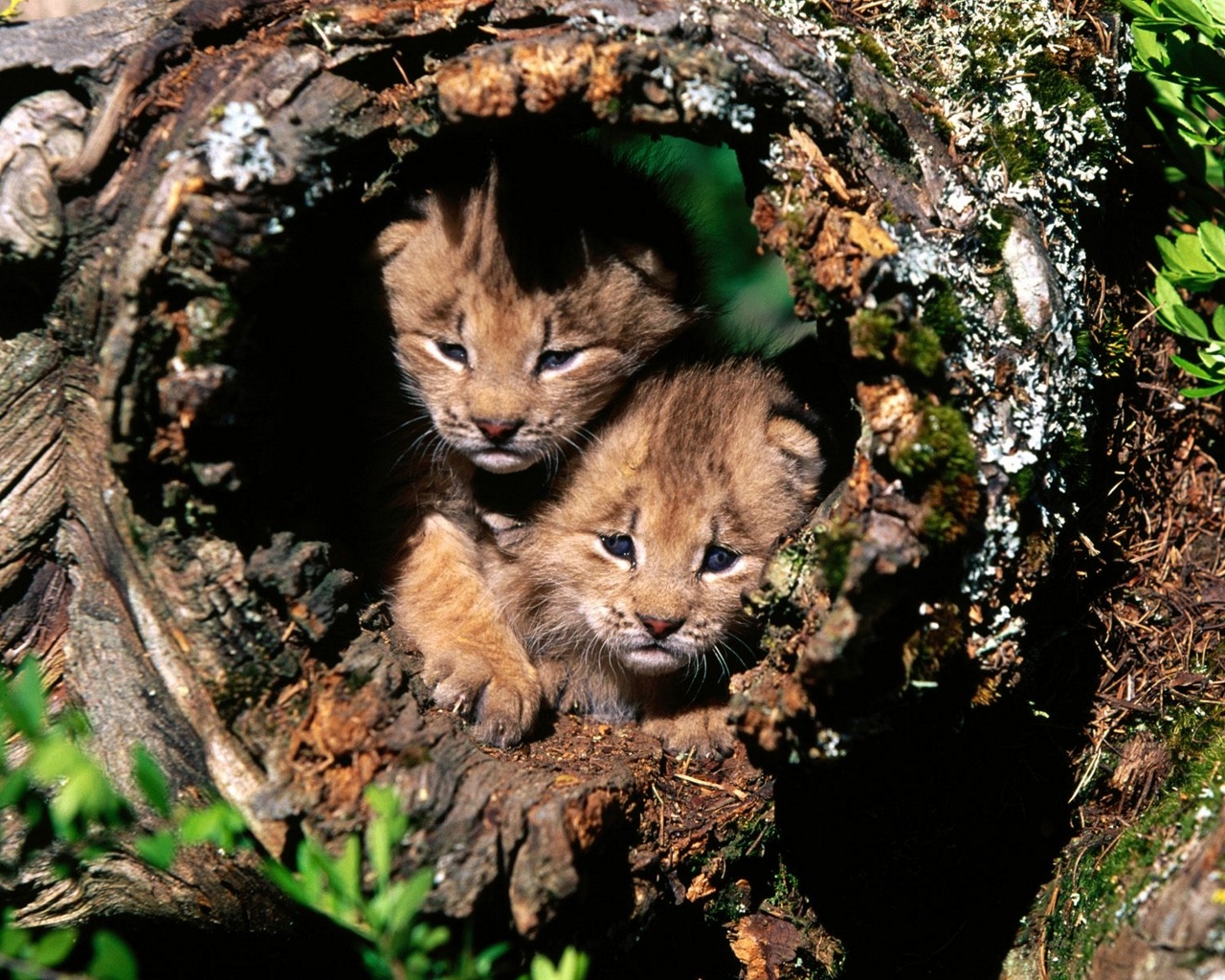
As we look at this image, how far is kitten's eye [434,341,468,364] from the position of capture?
3.30 m

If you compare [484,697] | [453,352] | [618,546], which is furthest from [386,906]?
[453,352]

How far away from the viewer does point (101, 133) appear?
7.99 ft

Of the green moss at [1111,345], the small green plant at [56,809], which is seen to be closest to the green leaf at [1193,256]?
the green moss at [1111,345]

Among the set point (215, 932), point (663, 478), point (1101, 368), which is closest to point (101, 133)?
point (663, 478)

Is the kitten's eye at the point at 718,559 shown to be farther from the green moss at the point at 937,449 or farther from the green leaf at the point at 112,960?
the green leaf at the point at 112,960

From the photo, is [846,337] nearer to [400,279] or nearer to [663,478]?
[663,478]

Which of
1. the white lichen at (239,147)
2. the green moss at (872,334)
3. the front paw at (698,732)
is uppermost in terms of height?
the white lichen at (239,147)

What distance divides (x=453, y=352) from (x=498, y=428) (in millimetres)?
302

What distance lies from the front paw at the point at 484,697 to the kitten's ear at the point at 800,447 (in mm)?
1028

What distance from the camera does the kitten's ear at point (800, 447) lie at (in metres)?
3.26

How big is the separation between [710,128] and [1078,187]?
1149mm

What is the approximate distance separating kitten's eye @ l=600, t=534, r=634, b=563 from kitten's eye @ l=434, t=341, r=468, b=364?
2.22 ft

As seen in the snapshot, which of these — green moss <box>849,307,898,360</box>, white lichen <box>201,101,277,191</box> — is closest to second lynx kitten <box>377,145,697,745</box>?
white lichen <box>201,101,277,191</box>

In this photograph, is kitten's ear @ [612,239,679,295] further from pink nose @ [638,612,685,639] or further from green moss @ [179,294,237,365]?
green moss @ [179,294,237,365]
